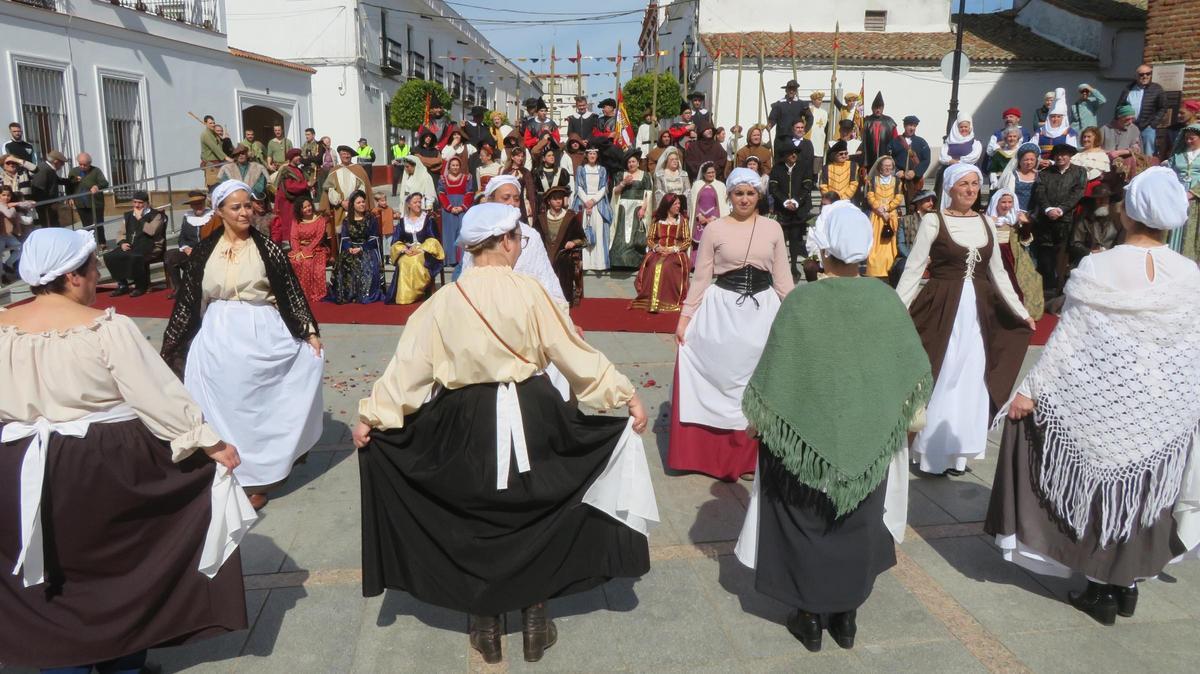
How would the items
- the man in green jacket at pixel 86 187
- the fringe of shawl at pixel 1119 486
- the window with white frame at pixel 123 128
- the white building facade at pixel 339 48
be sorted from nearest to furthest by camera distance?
1. the fringe of shawl at pixel 1119 486
2. the man in green jacket at pixel 86 187
3. the window with white frame at pixel 123 128
4. the white building facade at pixel 339 48

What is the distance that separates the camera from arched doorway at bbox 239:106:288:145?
25.9m

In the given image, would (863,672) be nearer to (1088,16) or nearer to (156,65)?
(156,65)

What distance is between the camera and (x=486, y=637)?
11.2 feet

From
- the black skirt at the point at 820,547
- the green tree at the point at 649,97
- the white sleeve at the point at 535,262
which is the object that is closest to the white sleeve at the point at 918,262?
the black skirt at the point at 820,547

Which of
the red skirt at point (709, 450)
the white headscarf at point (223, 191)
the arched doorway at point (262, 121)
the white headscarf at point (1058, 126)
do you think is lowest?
the red skirt at point (709, 450)

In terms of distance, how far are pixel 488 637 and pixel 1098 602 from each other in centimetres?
258

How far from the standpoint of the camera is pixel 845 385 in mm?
3295

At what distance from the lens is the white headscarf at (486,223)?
11.0 feet

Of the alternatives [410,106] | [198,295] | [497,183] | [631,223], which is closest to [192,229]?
[631,223]

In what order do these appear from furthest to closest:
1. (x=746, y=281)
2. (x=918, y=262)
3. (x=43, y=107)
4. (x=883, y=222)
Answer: (x=43, y=107)
(x=883, y=222)
(x=746, y=281)
(x=918, y=262)

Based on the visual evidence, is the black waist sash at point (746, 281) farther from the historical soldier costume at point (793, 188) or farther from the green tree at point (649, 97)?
the green tree at point (649, 97)

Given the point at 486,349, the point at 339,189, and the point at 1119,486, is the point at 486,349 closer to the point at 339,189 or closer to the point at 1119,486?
the point at 1119,486

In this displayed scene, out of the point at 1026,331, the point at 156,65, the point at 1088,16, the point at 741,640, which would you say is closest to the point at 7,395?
the point at 741,640

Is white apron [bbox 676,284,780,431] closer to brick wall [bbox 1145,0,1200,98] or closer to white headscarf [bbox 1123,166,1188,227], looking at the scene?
white headscarf [bbox 1123,166,1188,227]
